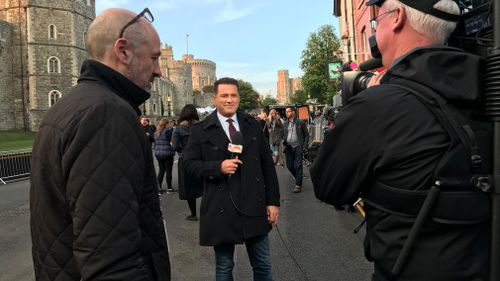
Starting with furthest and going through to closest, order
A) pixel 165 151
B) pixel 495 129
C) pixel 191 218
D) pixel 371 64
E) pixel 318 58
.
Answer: pixel 318 58, pixel 165 151, pixel 191 218, pixel 371 64, pixel 495 129

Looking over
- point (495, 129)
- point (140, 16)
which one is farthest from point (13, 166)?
point (495, 129)

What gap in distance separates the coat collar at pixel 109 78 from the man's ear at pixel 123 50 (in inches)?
2.6

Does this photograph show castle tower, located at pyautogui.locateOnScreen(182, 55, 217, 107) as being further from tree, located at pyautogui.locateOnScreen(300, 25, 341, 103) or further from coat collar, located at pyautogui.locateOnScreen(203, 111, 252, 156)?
coat collar, located at pyautogui.locateOnScreen(203, 111, 252, 156)

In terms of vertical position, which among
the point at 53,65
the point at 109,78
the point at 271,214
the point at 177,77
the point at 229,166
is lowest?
the point at 271,214

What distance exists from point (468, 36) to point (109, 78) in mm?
1424

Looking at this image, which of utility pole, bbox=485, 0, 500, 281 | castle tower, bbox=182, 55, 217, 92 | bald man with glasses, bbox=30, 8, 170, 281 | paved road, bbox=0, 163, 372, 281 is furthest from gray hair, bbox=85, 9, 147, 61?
castle tower, bbox=182, 55, 217, 92

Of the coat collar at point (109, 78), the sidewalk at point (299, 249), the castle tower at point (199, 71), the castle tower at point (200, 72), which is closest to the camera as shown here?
the coat collar at point (109, 78)

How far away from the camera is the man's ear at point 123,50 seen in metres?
1.74

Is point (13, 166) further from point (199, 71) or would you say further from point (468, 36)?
point (199, 71)

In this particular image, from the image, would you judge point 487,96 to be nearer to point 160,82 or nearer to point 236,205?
point 236,205

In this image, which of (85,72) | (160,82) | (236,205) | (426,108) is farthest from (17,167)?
(160,82)

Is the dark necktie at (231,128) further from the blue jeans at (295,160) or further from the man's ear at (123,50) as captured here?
the blue jeans at (295,160)

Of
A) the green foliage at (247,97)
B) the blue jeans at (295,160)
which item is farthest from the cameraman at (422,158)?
the green foliage at (247,97)

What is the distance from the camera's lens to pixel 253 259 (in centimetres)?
338
